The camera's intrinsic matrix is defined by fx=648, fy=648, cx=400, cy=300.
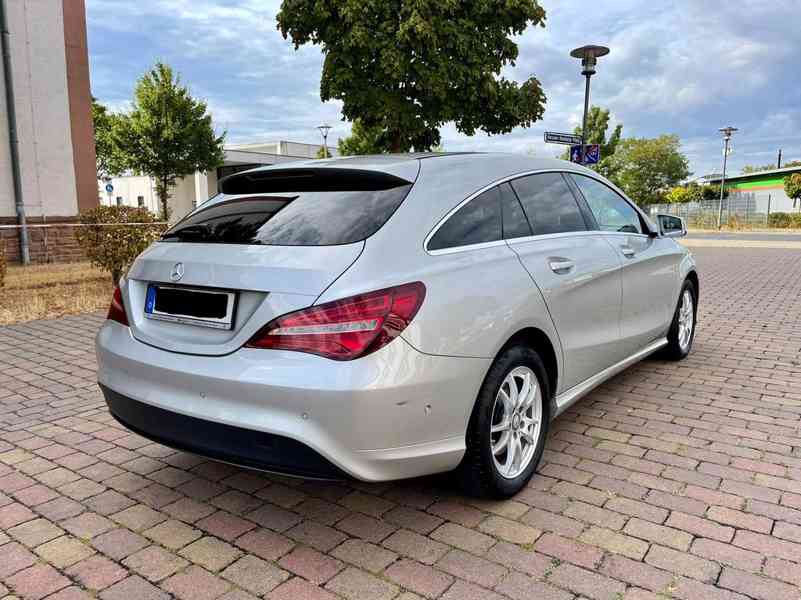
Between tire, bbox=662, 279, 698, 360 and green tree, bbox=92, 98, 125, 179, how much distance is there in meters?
25.8

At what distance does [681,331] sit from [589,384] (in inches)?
86.6

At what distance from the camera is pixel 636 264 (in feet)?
14.4

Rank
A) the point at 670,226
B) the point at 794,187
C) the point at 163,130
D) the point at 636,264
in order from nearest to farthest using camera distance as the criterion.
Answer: the point at 636,264
the point at 670,226
the point at 163,130
the point at 794,187

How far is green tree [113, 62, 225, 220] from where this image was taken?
28.7 metres

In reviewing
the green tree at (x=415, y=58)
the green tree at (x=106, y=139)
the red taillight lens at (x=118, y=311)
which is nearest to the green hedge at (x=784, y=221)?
the green tree at (x=415, y=58)

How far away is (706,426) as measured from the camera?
13.3 feet

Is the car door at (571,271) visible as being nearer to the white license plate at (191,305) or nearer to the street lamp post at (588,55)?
the white license plate at (191,305)

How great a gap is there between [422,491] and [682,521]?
1.17 m

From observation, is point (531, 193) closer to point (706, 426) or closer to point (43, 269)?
point (706, 426)

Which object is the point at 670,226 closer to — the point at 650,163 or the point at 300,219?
the point at 300,219

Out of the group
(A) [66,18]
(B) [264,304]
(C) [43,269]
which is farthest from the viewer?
(A) [66,18]

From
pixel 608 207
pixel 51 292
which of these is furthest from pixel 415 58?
pixel 608 207

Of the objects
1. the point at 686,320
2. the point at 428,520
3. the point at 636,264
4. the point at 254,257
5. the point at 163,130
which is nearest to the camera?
the point at 254,257

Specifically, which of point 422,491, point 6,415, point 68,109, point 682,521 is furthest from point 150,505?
point 68,109
